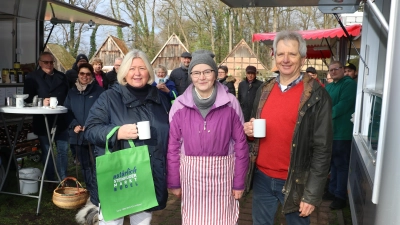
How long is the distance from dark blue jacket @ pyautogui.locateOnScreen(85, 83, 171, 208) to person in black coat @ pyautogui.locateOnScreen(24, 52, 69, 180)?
2.82 meters

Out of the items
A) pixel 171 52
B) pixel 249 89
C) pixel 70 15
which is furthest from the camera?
pixel 171 52

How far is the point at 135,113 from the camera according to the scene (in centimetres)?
266

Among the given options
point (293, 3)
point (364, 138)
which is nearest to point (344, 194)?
point (364, 138)

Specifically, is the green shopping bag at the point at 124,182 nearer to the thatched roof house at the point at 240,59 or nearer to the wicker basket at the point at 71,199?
the wicker basket at the point at 71,199

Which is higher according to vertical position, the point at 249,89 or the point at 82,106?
the point at 249,89

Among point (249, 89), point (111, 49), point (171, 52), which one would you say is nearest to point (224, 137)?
point (249, 89)

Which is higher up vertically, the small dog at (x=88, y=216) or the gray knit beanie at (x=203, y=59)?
the gray knit beanie at (x=203, y=59)

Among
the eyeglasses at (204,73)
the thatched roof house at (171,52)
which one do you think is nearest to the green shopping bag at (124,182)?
the eyeglasses at (204,73)

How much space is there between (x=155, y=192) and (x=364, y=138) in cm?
217

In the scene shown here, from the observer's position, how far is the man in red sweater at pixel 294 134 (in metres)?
2.41

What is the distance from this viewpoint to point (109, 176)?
100.0 inches

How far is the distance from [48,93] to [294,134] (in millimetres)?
3959

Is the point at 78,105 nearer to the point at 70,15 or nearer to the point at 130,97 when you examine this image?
the point at 130,97

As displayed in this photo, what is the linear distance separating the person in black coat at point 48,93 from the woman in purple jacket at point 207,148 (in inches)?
120
